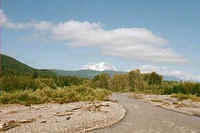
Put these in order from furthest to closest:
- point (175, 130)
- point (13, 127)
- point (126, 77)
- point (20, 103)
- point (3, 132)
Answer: point (126, 77) < point (20, 103) < point (175, 130) < point (13, 127) < point (3, 132)

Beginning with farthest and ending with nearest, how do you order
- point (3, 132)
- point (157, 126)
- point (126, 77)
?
point (126, 77) → point (157, 126) → point (3, 132)

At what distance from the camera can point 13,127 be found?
8133mm

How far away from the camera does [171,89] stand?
60.3 metres

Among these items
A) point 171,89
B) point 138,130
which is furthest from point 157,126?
point 171,89

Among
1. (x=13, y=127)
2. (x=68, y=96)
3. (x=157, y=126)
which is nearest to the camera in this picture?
(x=13, y=127)

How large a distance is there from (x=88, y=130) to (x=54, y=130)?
5.31 ft

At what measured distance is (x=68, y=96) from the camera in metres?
25.5

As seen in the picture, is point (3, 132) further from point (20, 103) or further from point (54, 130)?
point (20, 103)

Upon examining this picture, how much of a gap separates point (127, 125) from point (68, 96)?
1718 cm

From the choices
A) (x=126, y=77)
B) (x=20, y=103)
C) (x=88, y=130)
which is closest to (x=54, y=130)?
(x=88, y=130)

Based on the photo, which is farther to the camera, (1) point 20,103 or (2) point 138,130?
(1) point 20,103

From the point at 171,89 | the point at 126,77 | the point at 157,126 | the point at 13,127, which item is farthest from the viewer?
the point at 126,77

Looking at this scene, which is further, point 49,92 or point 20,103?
point 49,92

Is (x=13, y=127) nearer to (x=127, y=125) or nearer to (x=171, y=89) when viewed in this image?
(x=127, y=125)
